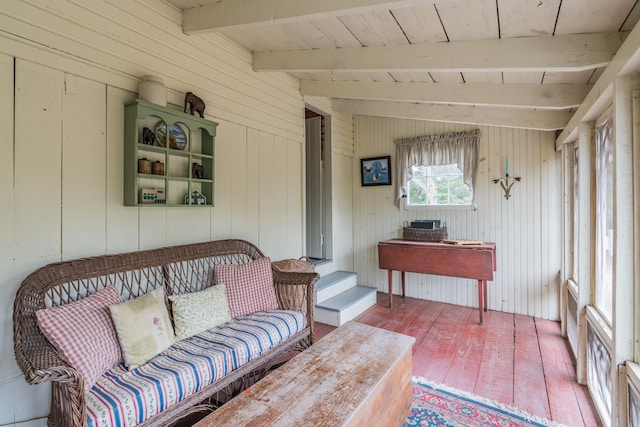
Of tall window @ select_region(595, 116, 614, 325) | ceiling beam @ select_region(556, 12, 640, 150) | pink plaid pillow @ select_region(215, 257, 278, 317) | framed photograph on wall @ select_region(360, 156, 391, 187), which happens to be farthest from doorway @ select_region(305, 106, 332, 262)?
tall window @ select_region(595, 116, 614, 325)

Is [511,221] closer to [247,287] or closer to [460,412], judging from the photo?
[460,412]

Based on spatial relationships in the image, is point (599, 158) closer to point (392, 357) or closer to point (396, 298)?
point (392, 357)

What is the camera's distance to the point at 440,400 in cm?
207

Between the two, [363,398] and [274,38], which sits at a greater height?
[274,38]

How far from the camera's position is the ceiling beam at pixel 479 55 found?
5.79ft

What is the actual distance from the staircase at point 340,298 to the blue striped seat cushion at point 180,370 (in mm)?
1207

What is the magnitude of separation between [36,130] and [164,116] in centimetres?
69

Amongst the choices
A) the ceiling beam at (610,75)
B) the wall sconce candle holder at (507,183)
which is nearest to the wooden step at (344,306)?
the wall sconce candle holder at (507,183)

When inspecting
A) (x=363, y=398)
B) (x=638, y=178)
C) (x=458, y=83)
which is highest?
(x=458, y=83)

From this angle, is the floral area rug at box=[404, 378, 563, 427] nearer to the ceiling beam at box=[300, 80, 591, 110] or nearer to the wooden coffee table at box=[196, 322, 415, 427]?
the wooden coffee table at box=[196, 322, 415, 427]

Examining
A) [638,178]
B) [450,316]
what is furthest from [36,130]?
[450,316]

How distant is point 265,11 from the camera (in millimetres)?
2018

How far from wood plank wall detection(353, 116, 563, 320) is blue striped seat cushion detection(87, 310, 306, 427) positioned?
272cm

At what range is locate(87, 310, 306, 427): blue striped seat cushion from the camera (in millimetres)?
1345
